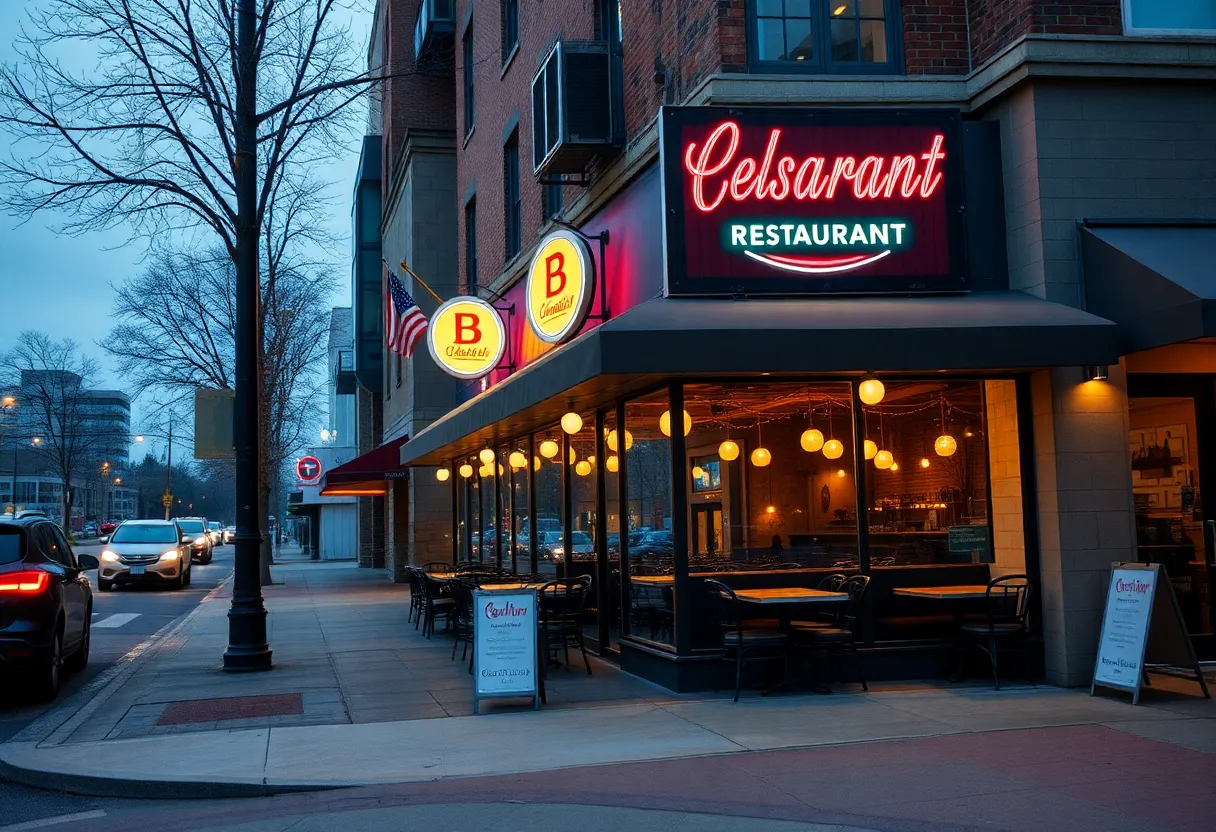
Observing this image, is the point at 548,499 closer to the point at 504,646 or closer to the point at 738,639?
the point at 504,646

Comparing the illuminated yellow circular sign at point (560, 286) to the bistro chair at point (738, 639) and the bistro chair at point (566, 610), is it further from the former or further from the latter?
the bistro chair at point (738, 639)

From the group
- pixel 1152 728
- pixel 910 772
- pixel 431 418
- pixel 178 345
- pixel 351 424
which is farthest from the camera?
pixel 351 424

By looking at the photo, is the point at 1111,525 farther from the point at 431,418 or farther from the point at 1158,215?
the point at 431,418

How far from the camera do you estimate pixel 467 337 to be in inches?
667

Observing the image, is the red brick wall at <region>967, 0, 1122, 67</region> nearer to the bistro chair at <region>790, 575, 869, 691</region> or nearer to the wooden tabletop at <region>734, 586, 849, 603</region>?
the bistro chair at <region>790, 575, 869, 691</region>

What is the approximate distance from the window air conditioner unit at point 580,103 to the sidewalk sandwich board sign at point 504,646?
18.3ft

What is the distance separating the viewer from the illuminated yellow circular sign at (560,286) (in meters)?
12.7

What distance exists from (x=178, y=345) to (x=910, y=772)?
34103mm

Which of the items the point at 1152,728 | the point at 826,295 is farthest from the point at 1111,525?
the point at 826,295

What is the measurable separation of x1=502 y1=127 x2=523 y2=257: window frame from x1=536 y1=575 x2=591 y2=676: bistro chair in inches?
285

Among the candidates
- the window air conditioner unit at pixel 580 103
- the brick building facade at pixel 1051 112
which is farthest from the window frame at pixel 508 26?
the brick building facade at pixel 1051 112

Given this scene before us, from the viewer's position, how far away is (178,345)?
122 feet

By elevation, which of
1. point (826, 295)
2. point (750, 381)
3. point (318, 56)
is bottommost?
point (750, 381)

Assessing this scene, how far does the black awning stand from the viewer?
368 inches
